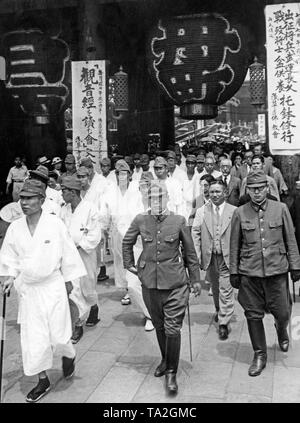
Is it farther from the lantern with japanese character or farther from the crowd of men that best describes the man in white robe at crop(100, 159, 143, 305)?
the lantern with japanese character

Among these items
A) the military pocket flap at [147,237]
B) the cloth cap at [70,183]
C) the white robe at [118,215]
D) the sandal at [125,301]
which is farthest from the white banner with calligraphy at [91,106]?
the military pocket flap at [147,237]

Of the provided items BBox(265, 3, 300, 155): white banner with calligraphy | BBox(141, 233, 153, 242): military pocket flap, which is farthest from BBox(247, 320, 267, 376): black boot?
BBox(265, 3, 300, 155): white banner with calligraphy

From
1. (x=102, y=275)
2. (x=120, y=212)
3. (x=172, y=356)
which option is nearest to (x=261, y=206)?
(x=172, y=356)

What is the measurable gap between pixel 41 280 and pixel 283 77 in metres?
4.67

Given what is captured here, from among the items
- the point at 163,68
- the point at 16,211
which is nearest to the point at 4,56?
the point at 163,68

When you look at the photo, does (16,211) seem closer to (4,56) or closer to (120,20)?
(4,56)

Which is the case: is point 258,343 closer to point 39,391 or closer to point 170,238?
point 170,238

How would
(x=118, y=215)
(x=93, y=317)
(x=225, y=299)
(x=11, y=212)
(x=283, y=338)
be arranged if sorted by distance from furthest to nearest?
(x=118, y=215) → (x=11, y=212) → (x=93, y=317) → (x=225, y=299) → (x=283, y=338)

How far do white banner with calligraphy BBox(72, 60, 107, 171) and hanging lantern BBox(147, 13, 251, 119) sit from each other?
146 cm

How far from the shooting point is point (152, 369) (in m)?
4.83

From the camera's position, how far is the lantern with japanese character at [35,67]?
9.70 metres

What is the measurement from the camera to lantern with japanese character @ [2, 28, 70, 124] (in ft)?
31.8

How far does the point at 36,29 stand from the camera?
32.1ft

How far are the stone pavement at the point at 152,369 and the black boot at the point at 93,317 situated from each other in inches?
2.5
